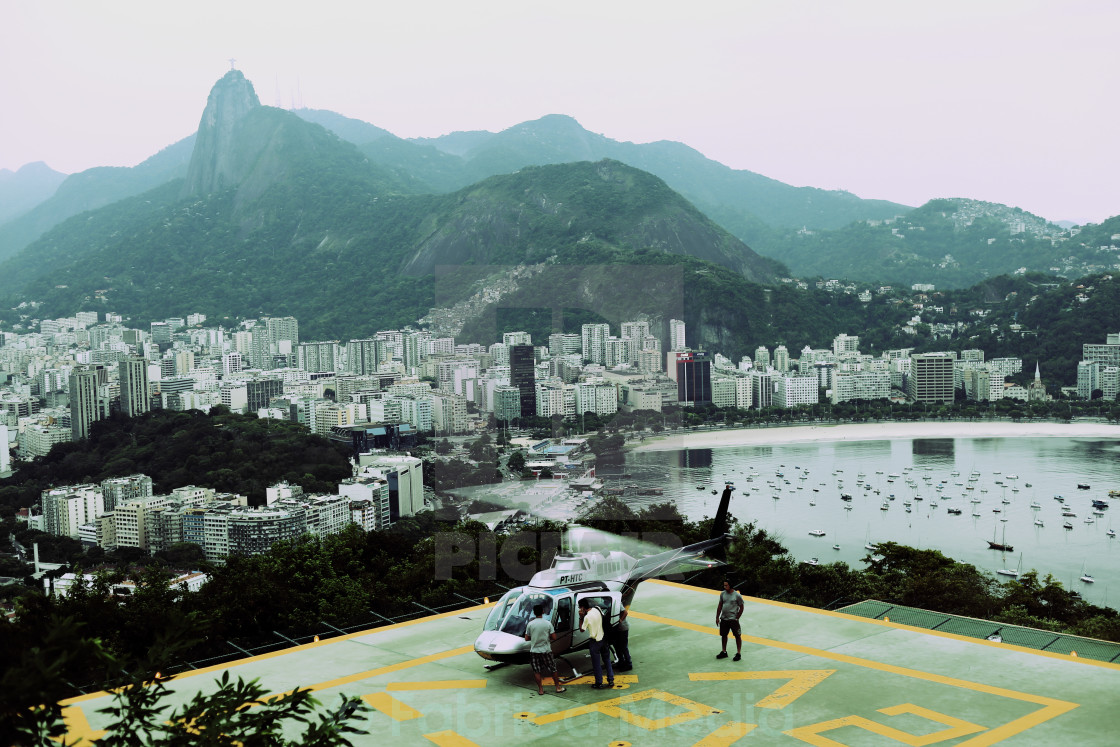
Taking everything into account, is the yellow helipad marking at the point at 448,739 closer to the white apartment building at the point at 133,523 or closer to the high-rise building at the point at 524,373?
the high-rise building at the point at 524,373

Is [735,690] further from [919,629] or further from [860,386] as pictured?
[860,386]

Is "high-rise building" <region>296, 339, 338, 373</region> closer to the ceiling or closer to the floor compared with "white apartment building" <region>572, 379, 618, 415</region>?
closer to the ceiling

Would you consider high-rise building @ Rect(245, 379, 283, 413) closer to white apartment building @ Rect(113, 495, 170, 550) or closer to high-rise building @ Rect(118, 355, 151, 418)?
high-rise building @ Rect(118, 355, 151, 418)

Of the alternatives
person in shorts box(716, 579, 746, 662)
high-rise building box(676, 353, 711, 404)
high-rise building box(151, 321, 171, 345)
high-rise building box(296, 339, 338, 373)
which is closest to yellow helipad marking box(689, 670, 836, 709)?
person in shorts box(716, 579, 746, 662)

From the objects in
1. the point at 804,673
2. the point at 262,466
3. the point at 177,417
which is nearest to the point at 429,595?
the point at 804,673

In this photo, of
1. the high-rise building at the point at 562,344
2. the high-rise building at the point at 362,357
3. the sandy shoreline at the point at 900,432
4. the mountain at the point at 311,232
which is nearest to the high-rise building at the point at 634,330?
the high-rise building at the point at 562,344

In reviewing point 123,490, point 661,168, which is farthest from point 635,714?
point 661,168
